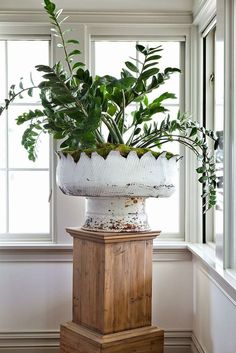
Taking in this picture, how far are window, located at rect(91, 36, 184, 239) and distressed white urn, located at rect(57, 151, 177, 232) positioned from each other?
2.25 feet

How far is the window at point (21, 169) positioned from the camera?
299cm

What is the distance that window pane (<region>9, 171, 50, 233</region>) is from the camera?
3.01m

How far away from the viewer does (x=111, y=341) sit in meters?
2.22

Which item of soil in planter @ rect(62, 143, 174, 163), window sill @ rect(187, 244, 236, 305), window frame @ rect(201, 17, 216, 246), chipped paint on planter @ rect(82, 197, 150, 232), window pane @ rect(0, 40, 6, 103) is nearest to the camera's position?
window sill @ rect(187, 244, 236, 305)

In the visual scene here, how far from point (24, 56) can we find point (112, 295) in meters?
1.55

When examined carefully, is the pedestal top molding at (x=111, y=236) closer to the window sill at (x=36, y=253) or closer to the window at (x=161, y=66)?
the window sill at (x=36, y=253)

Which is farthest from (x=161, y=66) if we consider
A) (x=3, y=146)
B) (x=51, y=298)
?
(x=51, y=298)

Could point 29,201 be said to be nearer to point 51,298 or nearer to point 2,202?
point 2,202

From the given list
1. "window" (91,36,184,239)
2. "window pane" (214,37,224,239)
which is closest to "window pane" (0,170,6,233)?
"window" (91,36,184,239)

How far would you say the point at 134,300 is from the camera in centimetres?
232

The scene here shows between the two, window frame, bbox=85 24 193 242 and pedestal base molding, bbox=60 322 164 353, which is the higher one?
window frame, bbox=85 24 193 242

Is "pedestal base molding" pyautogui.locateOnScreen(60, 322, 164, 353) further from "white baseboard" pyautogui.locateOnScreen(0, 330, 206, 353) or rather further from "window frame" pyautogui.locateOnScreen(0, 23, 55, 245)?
"window frame" pyautogui.locateOnScreen(0, 23, 55, 245)

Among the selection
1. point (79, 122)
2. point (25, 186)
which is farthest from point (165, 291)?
point (79, 122)

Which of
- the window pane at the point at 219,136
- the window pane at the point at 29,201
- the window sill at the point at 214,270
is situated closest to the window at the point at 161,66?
the window sill at the point at 214,270
